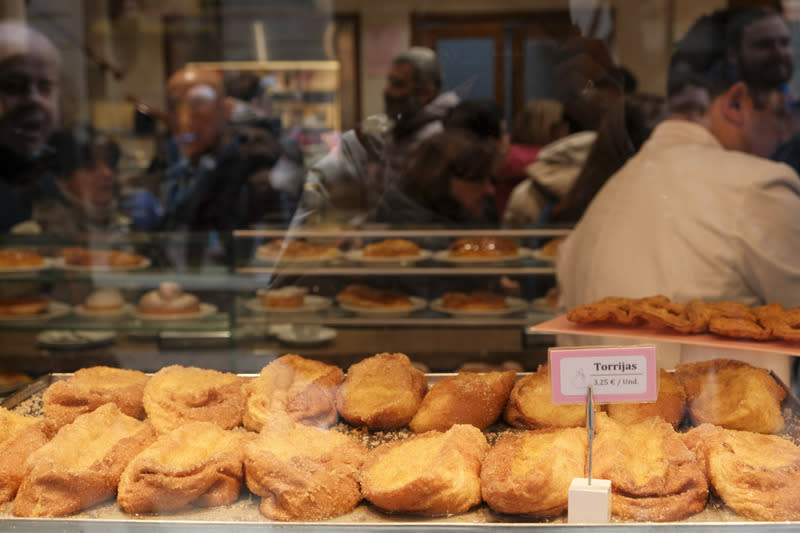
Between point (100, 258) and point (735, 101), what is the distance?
247 centimetres

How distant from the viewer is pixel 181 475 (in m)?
1.20

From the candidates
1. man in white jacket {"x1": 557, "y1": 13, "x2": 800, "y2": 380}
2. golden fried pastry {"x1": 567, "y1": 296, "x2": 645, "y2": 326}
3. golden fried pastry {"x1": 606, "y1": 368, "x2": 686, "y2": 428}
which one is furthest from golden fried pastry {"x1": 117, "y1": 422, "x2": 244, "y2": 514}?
man in white jacket {"x1": 557, "y1": 13, "x2": 800, "y2": 380}

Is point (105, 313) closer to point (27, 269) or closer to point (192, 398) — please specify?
point (27, 269)

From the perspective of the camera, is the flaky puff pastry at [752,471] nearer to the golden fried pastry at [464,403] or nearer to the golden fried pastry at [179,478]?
the golden fried pastry at [464,403]

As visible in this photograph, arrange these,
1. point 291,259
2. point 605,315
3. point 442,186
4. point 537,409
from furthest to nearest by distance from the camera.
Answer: point 442,186
point 291,259
point 605,315
point 537,409

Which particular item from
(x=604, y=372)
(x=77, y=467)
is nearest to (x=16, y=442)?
(x=77, y=467)

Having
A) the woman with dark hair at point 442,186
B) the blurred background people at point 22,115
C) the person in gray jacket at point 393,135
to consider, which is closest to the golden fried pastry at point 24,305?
the blurred background people at point 22,115

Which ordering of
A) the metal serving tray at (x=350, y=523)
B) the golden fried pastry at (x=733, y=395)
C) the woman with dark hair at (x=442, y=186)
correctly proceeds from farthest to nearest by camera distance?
the woman with dark hair at (x=442, y=186) < the golden fried pastry at (x=733, y=395) < the metal serving tray at (x=350, y=523)

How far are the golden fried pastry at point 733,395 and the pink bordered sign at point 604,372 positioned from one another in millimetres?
318

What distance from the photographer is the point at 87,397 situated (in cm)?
153

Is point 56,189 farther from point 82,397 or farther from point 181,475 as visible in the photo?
point 181,475

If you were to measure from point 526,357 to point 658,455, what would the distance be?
163cm

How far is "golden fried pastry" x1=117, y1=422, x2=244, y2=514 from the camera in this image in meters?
1.19

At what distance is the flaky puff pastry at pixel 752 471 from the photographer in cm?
114
